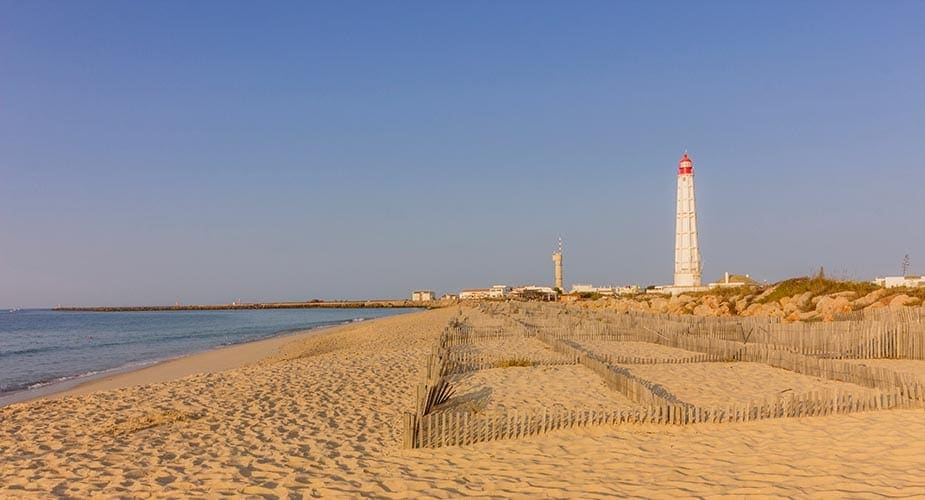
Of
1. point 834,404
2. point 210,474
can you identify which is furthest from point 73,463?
point 834,404

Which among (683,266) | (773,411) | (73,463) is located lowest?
(73,463)

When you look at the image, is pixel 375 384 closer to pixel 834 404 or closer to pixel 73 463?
pixel 73 463

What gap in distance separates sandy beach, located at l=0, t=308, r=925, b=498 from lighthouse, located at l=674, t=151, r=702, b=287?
130 ft

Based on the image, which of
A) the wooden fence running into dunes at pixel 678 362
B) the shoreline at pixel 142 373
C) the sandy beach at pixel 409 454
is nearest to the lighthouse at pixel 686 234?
the wooden fence running into dunes at pixel 678 362

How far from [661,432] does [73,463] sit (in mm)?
6914

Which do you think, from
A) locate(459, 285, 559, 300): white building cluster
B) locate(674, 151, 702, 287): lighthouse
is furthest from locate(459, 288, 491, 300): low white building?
locate(674, 151, 702, 287): lighthouse

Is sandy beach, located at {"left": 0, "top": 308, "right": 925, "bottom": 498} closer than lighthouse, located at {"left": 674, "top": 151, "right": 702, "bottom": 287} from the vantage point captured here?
Yes

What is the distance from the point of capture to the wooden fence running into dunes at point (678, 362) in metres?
7.04

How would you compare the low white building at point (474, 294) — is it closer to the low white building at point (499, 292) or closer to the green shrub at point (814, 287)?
the low white building at point (499, 292)

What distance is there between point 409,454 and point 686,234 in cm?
4582

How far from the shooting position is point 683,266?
161ft

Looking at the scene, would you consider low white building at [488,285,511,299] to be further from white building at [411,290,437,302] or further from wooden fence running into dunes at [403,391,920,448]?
wooden fence running into dunes at [403,391,920,448]

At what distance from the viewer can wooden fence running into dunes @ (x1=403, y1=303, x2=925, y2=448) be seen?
7035 millimetres

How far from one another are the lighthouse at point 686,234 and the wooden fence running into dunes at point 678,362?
27895mm
